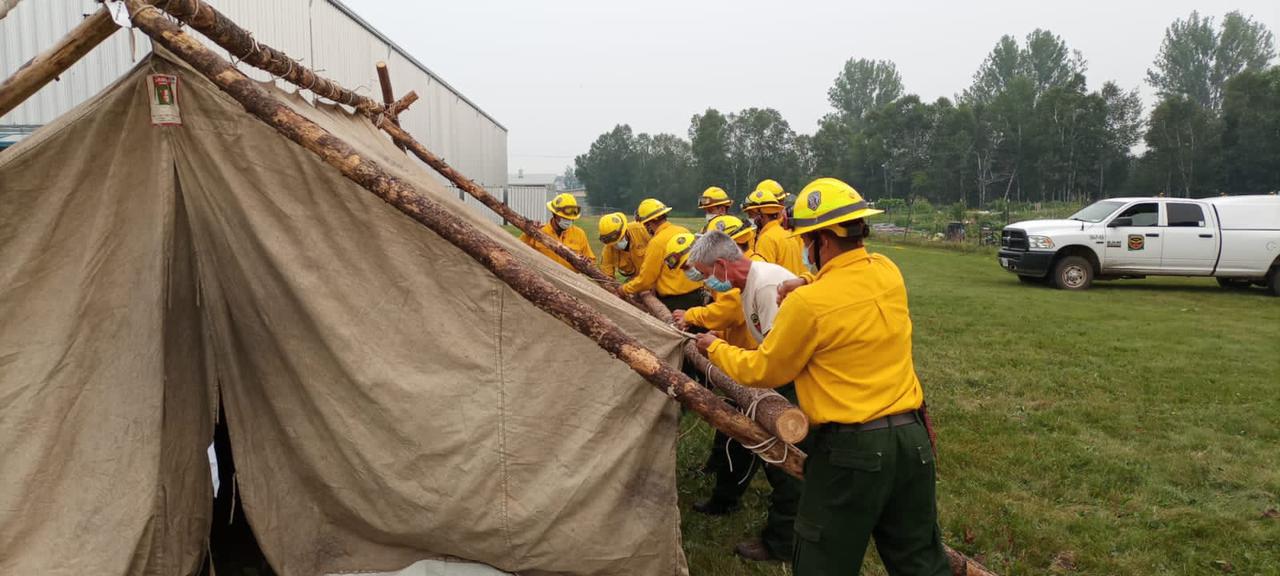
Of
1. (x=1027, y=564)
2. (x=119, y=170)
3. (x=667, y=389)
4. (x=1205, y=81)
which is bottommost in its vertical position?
(x=1027, y=564)

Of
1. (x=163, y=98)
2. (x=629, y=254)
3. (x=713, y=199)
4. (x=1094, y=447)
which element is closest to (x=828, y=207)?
(x=163, y=98)

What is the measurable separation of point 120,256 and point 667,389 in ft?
7.97

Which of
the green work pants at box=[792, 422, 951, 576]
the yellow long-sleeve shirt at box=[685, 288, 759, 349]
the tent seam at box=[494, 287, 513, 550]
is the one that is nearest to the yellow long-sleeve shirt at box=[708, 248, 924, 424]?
the green work pants at box=[792, 422, 951, 576]

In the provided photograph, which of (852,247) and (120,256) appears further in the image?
(120,256)

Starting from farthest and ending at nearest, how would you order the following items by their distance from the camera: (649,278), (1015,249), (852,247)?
(1015,249), (649,278), (852,247)

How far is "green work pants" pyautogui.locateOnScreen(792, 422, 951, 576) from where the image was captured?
9.30ft

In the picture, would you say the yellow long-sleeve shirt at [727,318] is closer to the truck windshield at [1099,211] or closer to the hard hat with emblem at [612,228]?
the hard hat with emblem at [612,228]

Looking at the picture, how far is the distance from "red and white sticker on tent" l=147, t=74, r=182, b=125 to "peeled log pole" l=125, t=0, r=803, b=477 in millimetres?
131

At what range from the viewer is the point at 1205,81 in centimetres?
6200

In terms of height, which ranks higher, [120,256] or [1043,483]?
[120,256]

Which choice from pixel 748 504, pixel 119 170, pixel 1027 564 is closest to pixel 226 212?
pixel 119 170

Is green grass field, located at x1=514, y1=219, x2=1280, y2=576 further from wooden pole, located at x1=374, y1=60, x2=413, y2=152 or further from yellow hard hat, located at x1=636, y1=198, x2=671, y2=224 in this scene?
wooden pole, located at x1=374, y1=60, x2=413, y2=152

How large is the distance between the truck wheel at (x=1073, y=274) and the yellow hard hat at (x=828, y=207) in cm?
1508

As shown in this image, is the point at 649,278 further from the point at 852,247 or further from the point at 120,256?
the point at 120,256
